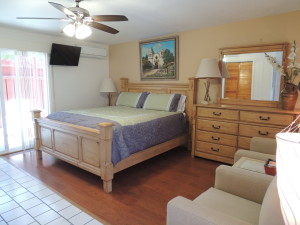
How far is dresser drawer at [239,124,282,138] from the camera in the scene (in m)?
2.75

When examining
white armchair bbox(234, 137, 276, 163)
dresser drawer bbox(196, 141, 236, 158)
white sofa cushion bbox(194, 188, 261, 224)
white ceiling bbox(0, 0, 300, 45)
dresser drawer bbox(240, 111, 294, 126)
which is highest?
white ceiling bbox(0, 0, 300, 45)

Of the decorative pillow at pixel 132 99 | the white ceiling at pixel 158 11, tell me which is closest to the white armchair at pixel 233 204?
the white ceiling at pixel 158 11

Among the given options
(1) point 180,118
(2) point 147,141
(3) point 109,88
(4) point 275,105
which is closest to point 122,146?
(2) point 147,141

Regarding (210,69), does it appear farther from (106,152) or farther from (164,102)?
(106,152)

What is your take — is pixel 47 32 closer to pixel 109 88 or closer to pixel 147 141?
pixel 109 88

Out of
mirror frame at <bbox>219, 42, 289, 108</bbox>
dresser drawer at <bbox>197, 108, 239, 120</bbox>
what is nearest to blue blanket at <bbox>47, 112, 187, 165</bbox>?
dresser drawer at <bbox>197, 108, 239, 120</bbox>

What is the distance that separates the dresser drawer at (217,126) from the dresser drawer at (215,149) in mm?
237

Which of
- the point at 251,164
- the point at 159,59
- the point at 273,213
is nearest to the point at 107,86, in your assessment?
the point at 159,59

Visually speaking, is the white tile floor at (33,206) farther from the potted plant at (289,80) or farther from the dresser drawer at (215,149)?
the potted plant at (289,80)

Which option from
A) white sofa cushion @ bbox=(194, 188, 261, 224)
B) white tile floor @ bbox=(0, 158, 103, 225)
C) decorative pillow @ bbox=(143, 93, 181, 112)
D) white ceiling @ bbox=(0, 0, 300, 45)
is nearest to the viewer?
white sofa cushion @ bbox=(194, 188, 261, 224)

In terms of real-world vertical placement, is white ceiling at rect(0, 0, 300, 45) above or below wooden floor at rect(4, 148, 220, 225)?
above

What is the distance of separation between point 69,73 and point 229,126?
3.36 m

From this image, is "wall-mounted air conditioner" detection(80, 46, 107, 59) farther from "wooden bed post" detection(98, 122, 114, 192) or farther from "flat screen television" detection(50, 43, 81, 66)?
"wooden bed post" detection(98, 122, 114, 192)

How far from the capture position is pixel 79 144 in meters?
2.72
